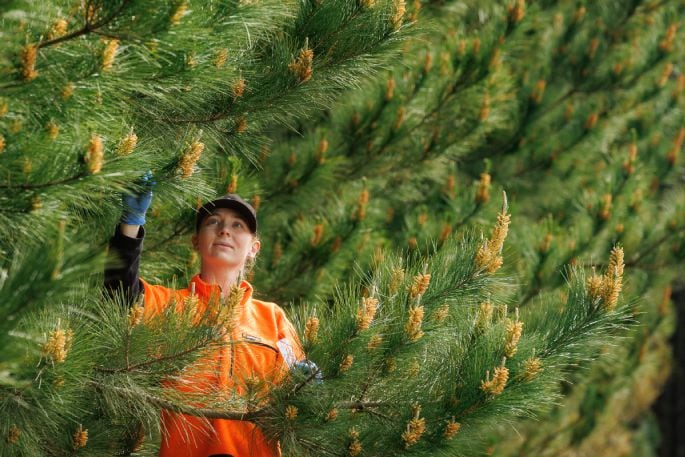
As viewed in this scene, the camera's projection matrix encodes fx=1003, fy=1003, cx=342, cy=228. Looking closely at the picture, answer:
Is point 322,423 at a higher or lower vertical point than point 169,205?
lower

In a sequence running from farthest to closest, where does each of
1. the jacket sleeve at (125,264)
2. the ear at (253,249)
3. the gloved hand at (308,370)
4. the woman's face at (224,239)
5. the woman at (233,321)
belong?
the ear at (253,249)
the woman's face at (224,239)
the jacket sleeve at (125,264)
the woman at (233,321)
the gloved hand at (308,370)

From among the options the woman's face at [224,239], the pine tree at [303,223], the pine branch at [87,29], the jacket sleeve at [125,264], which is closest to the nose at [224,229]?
the woman's face at [224,239]

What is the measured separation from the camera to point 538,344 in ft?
8.48

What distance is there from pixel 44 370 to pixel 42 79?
0.63 metres

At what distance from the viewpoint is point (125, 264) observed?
2.76m

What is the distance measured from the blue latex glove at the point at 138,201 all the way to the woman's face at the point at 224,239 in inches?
14.4

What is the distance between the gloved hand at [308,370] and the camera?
2510 mm

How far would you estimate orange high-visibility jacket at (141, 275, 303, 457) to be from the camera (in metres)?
2.60

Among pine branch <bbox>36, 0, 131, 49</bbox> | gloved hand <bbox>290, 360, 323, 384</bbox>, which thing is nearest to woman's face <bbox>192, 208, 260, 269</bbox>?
gloved hand <bbox>290, 360, 323, 384</bbox>

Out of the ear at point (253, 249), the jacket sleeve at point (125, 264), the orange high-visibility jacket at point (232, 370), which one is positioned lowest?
the orange high-visibility jacket at point (232, 370)

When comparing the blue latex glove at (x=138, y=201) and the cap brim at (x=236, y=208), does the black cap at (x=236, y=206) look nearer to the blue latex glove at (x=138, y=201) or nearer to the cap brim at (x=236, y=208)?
the cap brim at (x=236, y=208)

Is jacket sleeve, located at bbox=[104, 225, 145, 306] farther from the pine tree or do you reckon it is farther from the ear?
the ear

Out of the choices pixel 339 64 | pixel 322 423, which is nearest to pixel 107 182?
pixel 322 423

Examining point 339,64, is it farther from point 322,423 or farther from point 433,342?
point 322,423
